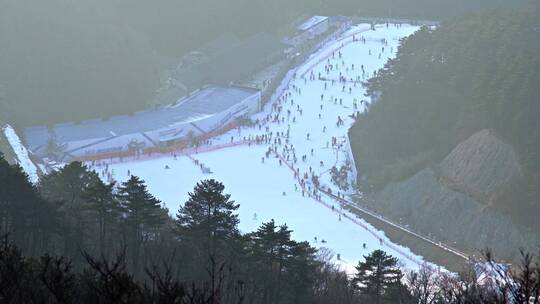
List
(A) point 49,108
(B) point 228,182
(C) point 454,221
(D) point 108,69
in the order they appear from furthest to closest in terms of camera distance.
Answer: (D) point 108,69, (A) point 49,108, (B) point 228,182, (C) point 454,221

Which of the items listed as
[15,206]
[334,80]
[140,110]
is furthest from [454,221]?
[140,110]

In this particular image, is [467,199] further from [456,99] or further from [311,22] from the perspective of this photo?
[311,22]

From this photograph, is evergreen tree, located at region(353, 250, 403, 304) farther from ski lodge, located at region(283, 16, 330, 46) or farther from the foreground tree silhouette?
ski lodge, located at region(283, 16, 330, 46)

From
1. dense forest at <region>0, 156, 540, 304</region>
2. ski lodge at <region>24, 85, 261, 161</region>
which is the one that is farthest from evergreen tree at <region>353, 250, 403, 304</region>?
ski lodge at <region>24, 85, 261, 161</region>

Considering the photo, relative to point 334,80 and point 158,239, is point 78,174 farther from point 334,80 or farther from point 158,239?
point 334,80

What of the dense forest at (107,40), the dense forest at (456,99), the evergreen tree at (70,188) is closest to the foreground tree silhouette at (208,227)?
the evergreen tree at (70,188)

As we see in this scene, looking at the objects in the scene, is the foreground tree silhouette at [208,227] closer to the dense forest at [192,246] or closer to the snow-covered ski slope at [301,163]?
the dense forest at [192,246]

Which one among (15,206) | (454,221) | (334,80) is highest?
(334,80)
